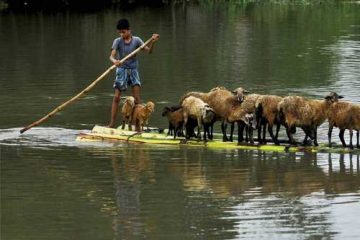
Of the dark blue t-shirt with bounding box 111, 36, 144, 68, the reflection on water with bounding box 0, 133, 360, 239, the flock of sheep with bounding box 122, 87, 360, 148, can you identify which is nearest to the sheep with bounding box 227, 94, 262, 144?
the flock of sheep with bounding box 122, 87, 360, 148

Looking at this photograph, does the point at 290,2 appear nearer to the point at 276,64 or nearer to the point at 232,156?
the point at 276,64

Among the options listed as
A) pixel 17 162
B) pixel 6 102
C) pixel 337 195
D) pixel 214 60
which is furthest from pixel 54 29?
pixel 337 195

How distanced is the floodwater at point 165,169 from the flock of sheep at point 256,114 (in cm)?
50

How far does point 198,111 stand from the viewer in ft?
50.1

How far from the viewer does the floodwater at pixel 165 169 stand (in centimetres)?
1071

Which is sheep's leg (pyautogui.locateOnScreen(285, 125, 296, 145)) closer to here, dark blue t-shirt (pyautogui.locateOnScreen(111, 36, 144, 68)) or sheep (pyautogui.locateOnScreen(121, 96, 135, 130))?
sheep (pyautogui.locateOnScreen(121, 96, 135, 130))

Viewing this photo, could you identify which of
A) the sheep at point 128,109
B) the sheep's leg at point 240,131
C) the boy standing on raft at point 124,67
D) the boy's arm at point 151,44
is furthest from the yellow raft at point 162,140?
the boy's arm at point 151,44

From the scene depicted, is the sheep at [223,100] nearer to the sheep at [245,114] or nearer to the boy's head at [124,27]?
the sheep at [245,114]

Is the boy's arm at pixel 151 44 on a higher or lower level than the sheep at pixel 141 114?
higher

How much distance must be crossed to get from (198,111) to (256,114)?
0.91 metres

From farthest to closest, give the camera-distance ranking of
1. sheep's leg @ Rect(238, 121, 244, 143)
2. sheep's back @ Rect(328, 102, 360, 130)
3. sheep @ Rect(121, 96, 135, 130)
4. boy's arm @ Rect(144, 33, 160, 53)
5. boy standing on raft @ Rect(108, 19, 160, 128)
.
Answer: boy standing on raft @ Rect(108, 19, 160, 128)
sheep @ Rect(121, 96, 135, 130)
boy's arm @ Rect(144, 33, 160, 53)
sheep's leg @ Rect(238, 121, 244, 143)
sheep's back @ Rect(328, 102, 360, 130)

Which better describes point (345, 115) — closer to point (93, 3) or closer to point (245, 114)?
point (245, 114)

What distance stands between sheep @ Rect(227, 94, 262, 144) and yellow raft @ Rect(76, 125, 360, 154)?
11.0 inches

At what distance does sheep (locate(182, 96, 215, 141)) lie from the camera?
15227mm
